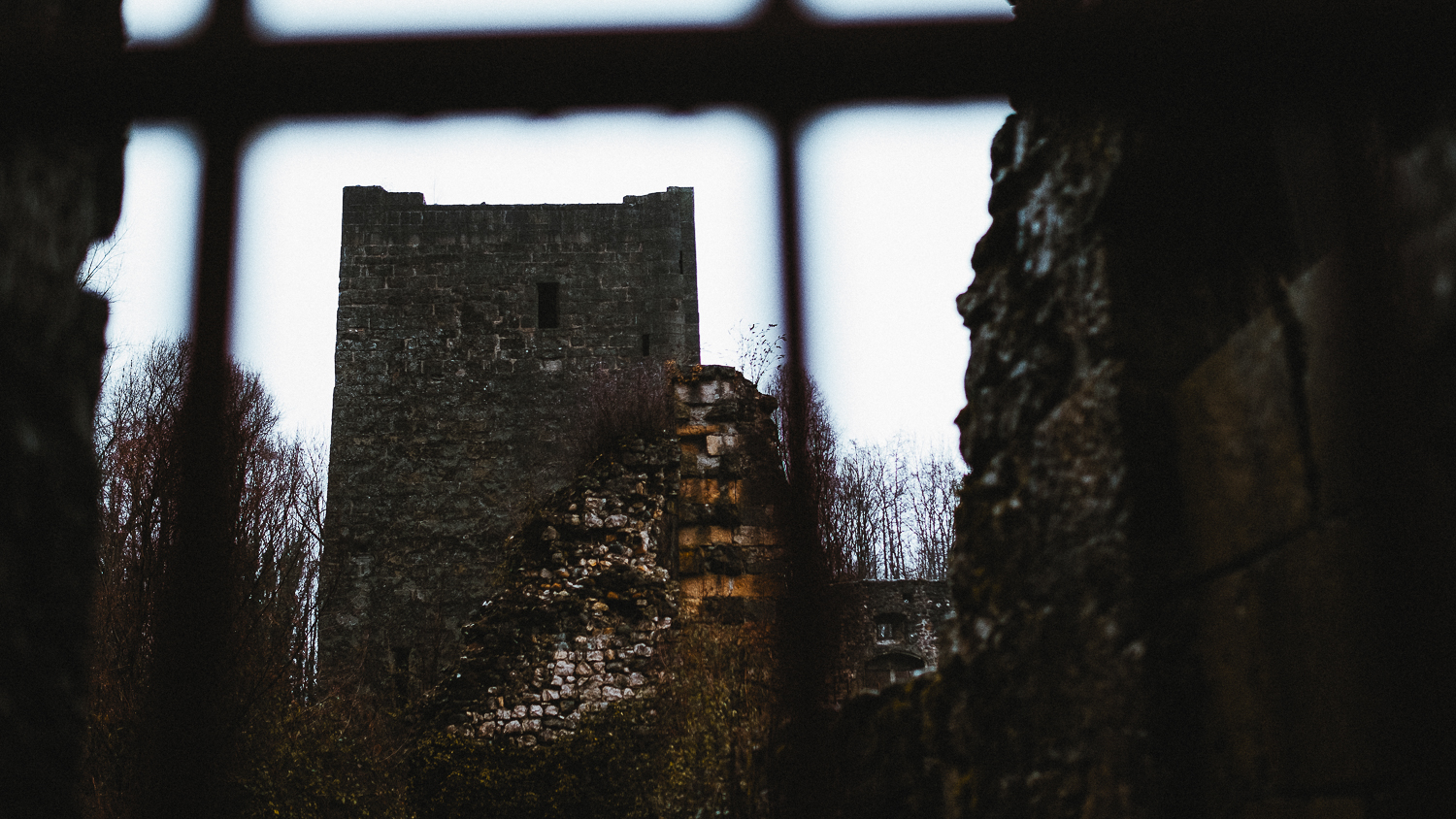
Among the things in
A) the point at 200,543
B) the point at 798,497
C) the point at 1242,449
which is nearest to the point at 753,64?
the point at 798,497

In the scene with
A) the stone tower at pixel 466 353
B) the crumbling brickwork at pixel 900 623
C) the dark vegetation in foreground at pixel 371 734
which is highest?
the stone tower at pixel 466 353

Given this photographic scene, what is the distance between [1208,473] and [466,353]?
17892 millimetres

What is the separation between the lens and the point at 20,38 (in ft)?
3.03

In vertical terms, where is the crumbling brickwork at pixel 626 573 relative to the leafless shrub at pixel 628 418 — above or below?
below

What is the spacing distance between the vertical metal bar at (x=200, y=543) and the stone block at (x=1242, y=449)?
1.22 m

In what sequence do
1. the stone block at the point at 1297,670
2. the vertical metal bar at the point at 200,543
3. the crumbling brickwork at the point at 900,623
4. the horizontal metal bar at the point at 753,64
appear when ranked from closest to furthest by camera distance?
the horizontal metal bar at the point at 753,64, the vertical metal bar at the point at 200,543, the stone block at the point at 1297,670, the crumbling brickwork at the point at 900,623

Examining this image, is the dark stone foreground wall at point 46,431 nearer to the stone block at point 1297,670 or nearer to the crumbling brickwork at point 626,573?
the stone block at point 1297,670

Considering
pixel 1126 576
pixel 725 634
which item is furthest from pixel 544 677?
pixel 1126 576

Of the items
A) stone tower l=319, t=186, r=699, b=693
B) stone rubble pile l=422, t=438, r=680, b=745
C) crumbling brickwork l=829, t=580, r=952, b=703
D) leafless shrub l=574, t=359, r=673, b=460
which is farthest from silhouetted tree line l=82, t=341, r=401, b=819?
crumbling brickwork l=829, t=580, r=952, b=703

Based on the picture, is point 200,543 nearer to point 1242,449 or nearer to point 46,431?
point 46,431

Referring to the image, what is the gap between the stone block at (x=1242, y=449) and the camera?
1361mm

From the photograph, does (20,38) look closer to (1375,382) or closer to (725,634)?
(1375,382)

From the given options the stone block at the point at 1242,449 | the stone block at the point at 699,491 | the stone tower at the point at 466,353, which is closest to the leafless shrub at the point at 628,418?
the stone block at the point at 699,491

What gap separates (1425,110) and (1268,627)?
636mm
